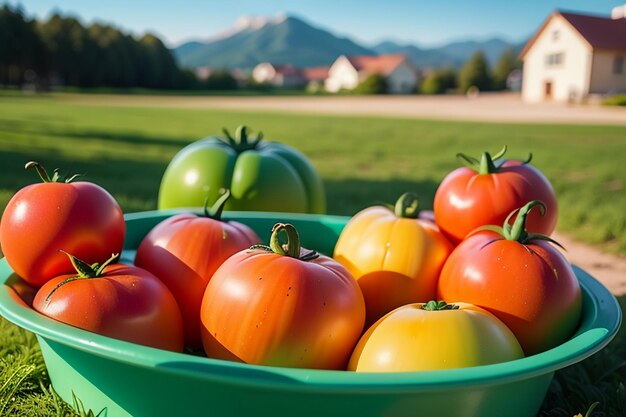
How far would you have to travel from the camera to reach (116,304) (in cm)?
176

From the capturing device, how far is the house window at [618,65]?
52.7 meters

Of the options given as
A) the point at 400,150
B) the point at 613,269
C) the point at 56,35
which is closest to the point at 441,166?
the point at 400,150

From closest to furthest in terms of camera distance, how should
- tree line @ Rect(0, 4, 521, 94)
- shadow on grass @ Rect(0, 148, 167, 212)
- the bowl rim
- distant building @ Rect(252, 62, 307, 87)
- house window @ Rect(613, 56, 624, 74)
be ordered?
1. the bowl rim
2. shadow on grass @ Rect(0, 148, 167, 212)
3. house window @ Rect(613, 56, 624, 74)
4. tree line @ Rect(0, 4, 521, 94)
5. distant building @ Rect(252, 62, 307, 87)

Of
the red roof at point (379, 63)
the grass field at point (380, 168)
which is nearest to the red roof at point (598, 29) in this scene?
the grass field at point (380, 168)

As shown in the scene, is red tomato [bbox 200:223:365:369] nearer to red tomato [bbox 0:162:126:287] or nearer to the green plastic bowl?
the green plastic bowl

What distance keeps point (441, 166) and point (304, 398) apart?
920 centimetres

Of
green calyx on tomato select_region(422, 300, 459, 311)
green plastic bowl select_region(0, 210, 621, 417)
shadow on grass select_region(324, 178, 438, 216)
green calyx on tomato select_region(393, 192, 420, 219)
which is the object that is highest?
green calyx on tomato select_region(393, 192, 420, 219)

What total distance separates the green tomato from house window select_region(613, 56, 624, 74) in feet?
185

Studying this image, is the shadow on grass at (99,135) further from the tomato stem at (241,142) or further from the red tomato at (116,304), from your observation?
the red tomato at (116,304)

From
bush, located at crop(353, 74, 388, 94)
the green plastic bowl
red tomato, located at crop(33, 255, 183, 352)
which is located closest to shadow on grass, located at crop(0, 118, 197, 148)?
red tomato, located at crop(33, 255, 183, 352)

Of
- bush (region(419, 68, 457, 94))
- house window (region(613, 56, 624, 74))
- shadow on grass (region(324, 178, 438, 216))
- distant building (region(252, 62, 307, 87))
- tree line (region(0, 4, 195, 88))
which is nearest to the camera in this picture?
shadow on grass (region(324, 178, 438, 216))

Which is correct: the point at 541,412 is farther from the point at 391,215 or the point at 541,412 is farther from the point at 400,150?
the point at 400,150

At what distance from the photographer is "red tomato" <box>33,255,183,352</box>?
1.74 meters

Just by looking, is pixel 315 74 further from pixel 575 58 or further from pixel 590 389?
pixel 590 389
